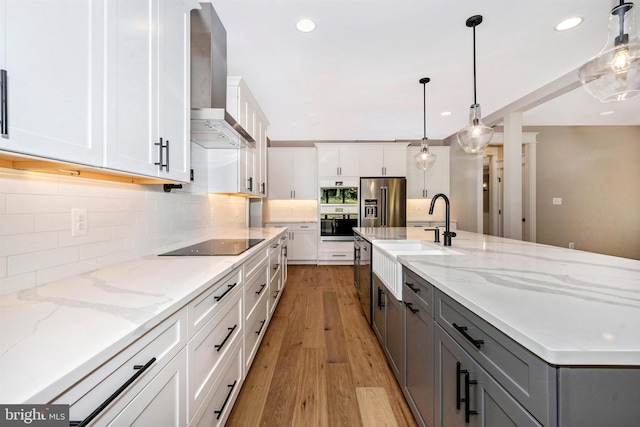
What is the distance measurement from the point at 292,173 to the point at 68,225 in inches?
175

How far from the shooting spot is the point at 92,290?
38.0 inches

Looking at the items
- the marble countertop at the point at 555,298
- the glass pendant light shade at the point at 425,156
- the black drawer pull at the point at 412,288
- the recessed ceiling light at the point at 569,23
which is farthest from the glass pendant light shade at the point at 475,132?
the black drawer pull at the point at 412,288

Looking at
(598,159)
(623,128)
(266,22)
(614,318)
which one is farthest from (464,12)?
(623,128)

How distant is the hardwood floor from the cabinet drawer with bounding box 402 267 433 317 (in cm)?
71

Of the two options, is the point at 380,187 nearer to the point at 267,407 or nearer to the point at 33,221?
the point at 267,407

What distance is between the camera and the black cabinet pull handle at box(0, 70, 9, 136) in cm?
63

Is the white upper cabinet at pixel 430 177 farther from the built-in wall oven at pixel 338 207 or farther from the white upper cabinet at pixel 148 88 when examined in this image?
the white upper cabinet at pixel 148 88

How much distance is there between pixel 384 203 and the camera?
5.14m

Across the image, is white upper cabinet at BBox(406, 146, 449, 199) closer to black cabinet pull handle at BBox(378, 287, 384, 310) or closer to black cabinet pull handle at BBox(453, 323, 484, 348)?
black cabinet pull handle at BBox(378, 287, 384, 310)

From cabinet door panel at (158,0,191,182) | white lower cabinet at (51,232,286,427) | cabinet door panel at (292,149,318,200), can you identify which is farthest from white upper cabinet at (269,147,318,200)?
cabinet door panel at (158,0,191,182)

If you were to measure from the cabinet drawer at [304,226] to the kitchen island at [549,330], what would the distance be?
13.2 ft

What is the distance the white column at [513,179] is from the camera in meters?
3.70

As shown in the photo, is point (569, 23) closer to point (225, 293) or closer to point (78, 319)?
point (225, 293)

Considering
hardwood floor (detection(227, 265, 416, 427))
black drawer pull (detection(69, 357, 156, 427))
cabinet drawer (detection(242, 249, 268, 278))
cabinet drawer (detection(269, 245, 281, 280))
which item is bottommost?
hardwood floor (detection(227, 265, 416, 427))
